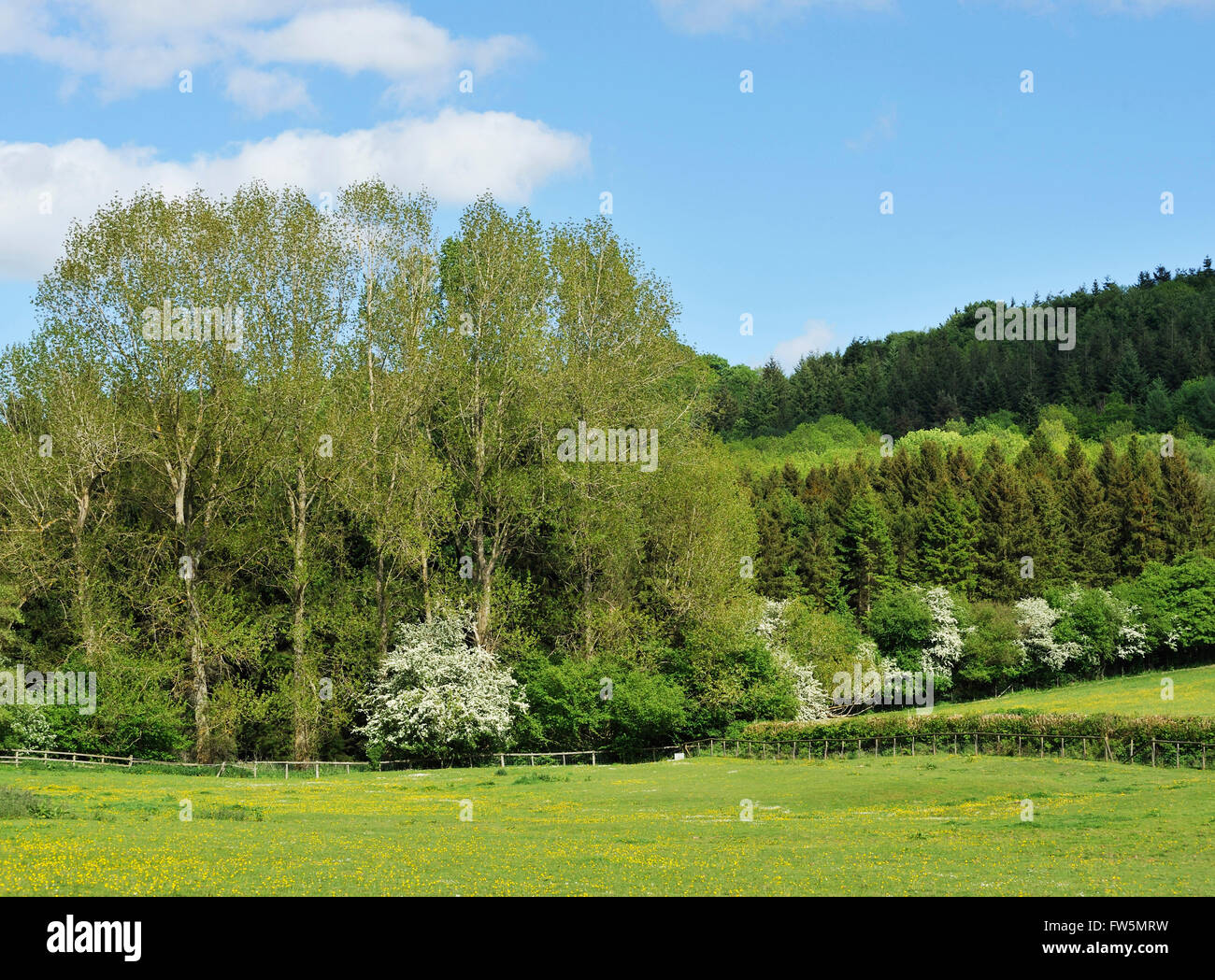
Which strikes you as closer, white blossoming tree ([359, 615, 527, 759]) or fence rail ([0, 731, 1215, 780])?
fence rail ([0, 731, 1215, 780])

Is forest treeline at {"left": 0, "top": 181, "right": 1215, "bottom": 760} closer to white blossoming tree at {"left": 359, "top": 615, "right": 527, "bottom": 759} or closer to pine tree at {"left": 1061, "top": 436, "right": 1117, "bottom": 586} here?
white blossoming tree at {"left": 359, "top": 615, "right": 527, "bottom": 759}

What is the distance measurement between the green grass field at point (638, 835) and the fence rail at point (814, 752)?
8.78 feet

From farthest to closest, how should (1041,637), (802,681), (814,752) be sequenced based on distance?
(1041,637) → (802,681) → (814,752)

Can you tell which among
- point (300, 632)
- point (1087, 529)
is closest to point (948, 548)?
point (1087, 529)

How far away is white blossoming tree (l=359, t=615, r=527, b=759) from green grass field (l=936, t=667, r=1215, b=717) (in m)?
34.3

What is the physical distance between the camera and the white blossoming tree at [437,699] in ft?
195

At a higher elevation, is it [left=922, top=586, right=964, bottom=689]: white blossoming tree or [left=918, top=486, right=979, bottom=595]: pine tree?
[left=918, top=486, right=979, bottom=595]: pine tree

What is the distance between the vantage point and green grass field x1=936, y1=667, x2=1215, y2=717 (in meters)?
73.0

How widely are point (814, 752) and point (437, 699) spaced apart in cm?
2030

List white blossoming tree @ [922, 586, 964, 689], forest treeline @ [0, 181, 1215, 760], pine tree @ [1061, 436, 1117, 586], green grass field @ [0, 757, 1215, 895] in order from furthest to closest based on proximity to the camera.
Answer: pine tree @ [1061, 436, 1117, 586] < white blossoming tree @ [922, 586, 964, 689] < forest treeline @ [0, 181, 1215, 760] < green grass field @ [0, 757, 1215, 895]

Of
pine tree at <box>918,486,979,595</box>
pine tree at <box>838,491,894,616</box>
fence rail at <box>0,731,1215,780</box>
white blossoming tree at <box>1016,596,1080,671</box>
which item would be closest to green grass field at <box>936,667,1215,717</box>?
white blossoming tree at <box>1016,596,1080,671</box>

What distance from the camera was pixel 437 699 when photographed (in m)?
59.0

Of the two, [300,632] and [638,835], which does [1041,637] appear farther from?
[638,835]

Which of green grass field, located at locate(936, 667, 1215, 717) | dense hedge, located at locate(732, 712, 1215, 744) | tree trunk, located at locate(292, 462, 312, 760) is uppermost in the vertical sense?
tree trunk, located at locate(292, 462, 312, 760)
